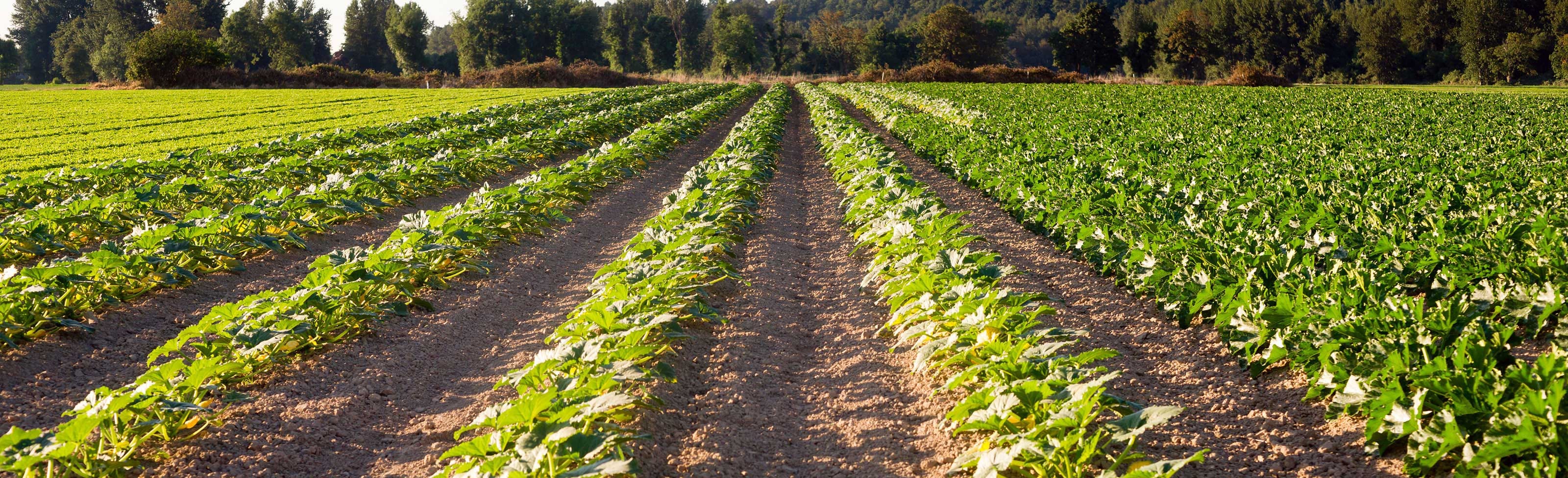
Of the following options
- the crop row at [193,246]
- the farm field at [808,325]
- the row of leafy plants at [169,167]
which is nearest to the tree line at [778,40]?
the row of leafy plants at [169,167]

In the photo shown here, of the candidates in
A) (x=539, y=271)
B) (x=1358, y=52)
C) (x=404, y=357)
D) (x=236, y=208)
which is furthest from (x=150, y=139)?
(x=1358, y=52)

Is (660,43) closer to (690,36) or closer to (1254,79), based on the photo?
(690,36)

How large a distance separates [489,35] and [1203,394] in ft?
300

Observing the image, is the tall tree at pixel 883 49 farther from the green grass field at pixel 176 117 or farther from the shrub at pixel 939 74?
the green grass field at pixel 176 117

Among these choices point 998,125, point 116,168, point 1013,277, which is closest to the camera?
point 1013,277

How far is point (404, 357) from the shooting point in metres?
5.64

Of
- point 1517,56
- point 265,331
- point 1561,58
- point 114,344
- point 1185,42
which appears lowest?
point 114,344

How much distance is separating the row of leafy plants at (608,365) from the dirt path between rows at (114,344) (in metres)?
2.24

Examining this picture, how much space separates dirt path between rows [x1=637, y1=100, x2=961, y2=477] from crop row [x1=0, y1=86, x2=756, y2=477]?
210 cm

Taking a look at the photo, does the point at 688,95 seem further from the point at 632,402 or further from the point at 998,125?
the point at 632,402

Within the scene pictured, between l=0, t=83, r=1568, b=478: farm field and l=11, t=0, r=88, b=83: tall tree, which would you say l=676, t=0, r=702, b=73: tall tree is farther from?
l=0, t=83, r=1568, b=478: farm field

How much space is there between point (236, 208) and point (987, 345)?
6.63 meters

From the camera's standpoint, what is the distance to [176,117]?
29.0m

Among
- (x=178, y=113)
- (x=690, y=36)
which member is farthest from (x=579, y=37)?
(x=178, y=113)
